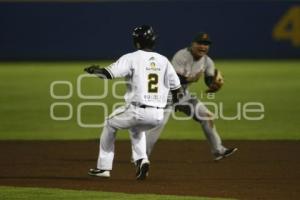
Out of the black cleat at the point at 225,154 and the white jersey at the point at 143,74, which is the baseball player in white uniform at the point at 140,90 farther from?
the black cleat at the point at 225,154

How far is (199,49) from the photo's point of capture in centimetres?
1179

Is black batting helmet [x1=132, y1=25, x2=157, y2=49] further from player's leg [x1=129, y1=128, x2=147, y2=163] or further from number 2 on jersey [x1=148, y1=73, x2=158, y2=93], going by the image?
player's leg [x1=129, y1=128, x2=147, y2=163]

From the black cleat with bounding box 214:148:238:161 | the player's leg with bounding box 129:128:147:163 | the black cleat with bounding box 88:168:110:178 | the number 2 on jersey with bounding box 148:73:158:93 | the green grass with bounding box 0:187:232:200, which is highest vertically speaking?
the number 2 on jersey with bounding box 148:73:158:93

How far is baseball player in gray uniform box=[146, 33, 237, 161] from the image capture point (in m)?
11.8

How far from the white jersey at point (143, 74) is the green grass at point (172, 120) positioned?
5.23 m

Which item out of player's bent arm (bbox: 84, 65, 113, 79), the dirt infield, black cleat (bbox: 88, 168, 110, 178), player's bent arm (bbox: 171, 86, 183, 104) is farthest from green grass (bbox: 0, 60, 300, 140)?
player's bent arm (bbox: 84, 65, 113, 79)

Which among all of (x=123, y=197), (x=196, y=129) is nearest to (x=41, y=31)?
(x=196, y=129)

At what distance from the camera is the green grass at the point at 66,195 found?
896 cm

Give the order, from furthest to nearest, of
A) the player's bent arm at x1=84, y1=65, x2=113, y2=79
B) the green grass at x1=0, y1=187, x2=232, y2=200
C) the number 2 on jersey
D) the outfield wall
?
the outfield wall < the number 2 on jersey < the player's bent arm at x1=84, y1=65, x2=113, y2=79 < the green grass at x1=0, y1=187, x2=232, y2=200

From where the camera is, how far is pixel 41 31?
33219 mm

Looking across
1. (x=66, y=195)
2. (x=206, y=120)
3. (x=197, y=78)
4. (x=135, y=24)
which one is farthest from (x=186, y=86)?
(x=135, y=24)

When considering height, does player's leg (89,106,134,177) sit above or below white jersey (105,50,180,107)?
below

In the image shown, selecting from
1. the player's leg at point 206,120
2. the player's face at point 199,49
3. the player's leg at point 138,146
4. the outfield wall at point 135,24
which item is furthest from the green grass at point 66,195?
the outfield wall at point 135,24

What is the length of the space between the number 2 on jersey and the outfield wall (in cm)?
2306
